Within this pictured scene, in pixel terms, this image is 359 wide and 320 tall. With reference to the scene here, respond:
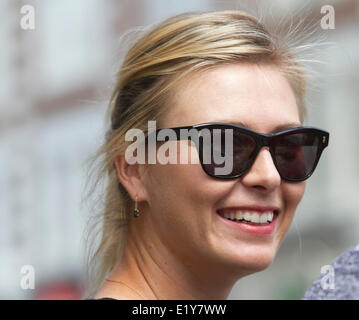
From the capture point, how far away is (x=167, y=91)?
6.86 feet

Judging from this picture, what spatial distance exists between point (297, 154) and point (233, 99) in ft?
0.96

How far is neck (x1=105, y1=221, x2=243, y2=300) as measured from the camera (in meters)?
2.08

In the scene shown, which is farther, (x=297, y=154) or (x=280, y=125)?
(x=297, y=154)

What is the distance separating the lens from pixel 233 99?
199 cm

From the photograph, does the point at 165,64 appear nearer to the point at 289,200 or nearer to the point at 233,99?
the point at 233,99

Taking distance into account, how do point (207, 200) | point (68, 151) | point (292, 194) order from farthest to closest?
point (68, 151) → point (292, 194) → point (207, 200)

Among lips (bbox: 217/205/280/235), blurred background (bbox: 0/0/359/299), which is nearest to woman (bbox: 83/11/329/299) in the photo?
lips (bbox: 217/205/280/235)

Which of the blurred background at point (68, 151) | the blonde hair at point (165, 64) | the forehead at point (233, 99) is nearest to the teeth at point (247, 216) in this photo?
the forehead at point (233, 99)

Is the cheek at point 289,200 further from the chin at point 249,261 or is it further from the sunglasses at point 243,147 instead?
the chin at point 249,261

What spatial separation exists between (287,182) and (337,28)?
10534 mm

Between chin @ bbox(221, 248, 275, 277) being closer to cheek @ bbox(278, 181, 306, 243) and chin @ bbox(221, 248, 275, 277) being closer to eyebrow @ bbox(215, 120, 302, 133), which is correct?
cheek @ bbox(278, 181, 306, 243)

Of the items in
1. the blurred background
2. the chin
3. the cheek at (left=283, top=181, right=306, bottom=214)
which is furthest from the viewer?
the blurred background

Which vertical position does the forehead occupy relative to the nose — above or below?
above

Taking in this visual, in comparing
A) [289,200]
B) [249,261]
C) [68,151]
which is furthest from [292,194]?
[68,151]
